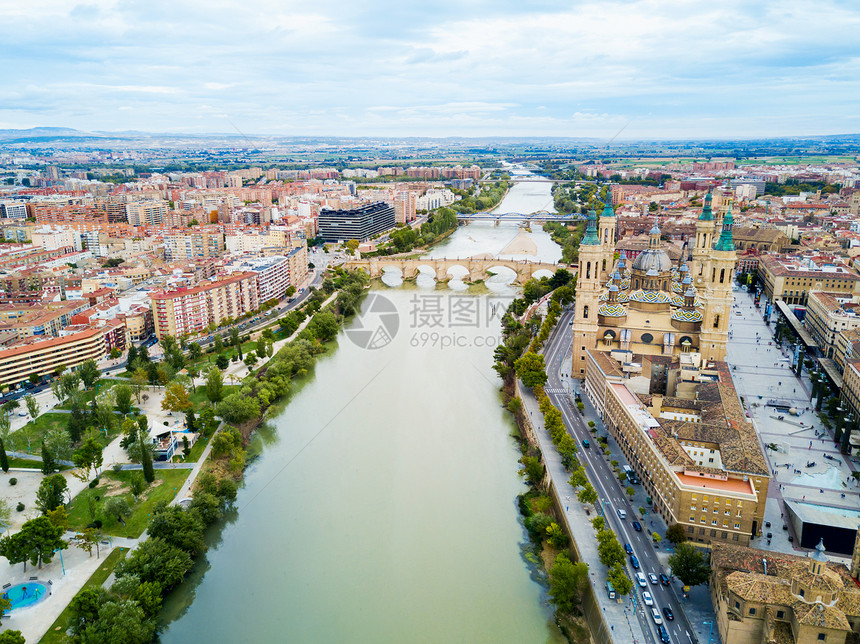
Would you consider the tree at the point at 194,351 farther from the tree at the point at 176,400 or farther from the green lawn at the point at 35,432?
the green lawn at the point at 35,432

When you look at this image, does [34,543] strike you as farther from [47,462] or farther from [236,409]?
[236,409]

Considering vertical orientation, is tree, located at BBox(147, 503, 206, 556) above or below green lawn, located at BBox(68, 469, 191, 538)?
above

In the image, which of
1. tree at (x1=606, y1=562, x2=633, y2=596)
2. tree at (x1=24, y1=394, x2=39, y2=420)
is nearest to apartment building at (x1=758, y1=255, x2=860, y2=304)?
tree at (x1=606, y1=562, x2=633, y2=596)

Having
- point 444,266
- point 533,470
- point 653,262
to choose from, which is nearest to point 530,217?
point 444,266

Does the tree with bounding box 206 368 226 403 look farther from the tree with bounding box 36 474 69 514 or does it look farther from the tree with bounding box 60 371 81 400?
the tree with bounding box 36 474 69 514

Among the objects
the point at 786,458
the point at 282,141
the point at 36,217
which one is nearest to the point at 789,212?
the point at 786,458

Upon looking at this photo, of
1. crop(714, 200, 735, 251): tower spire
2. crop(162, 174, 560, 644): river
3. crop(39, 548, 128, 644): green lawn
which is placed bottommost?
crop(162, 174, 560, 644): river

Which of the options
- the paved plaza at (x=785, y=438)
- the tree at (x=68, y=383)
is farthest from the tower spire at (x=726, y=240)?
the tree at (x=68, y=383)

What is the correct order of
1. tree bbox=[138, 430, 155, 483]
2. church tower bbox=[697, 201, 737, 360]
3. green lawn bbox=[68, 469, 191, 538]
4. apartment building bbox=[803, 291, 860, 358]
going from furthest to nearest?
apartment building bbox=[803, 291, 860, 358] → church tower bbox=[697, 201, 737, 360] → tree bbox=[138, 430, 155, 483] → green lawn bbox=[68, 469, 191, 538]
